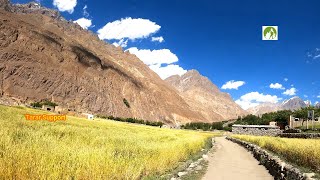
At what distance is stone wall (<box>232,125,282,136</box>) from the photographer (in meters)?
87.4

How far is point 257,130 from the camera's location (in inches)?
3718

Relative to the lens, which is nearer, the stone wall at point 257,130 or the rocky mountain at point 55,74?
the stone wall at point 257,130

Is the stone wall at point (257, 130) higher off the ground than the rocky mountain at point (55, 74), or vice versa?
the rocky mountain at point (55, 74)

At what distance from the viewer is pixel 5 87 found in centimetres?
12550

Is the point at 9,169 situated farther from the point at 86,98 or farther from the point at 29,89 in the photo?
the point at 86,98

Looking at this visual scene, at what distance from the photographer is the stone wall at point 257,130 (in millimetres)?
87394

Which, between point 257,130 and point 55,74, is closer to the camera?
point 257,130

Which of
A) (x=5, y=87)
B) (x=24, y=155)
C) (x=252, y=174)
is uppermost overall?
(x=5, y=87)

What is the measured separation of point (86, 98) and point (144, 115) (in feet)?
140

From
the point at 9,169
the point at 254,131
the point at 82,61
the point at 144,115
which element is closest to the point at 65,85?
the point at 82,61

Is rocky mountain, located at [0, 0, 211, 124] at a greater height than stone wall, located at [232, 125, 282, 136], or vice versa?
rocky mountain, located at [0, 0, 211, 124]

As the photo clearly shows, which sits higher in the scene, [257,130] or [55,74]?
[55,74]

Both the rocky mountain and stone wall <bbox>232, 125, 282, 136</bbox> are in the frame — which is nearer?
stone wall <bbox>232, 125, 282, 136</bbox>

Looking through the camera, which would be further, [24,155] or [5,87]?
[5,87]
